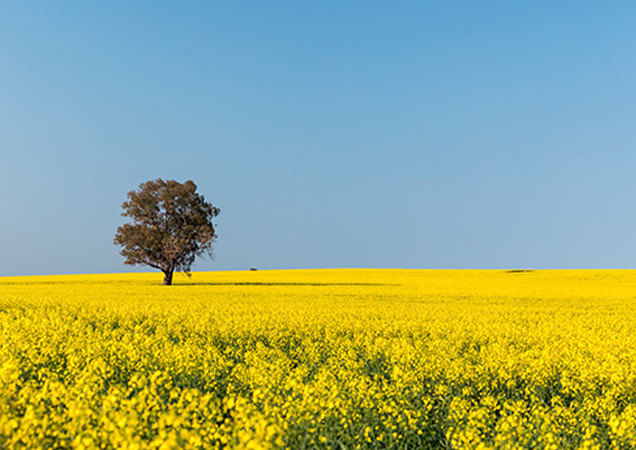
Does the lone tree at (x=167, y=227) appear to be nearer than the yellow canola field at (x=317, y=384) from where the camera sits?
No

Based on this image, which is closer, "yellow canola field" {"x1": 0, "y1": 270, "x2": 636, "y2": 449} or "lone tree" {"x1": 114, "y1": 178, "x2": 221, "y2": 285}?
"yellow canola field" {"x1": 0, "y1": 270, "x2": 636, "y2": 449}

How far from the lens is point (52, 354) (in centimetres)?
1055

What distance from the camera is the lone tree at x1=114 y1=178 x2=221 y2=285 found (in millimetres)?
54625

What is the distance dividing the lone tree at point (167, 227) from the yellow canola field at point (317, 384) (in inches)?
1349

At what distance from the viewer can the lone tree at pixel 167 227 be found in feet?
179

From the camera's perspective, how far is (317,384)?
23.6 ft

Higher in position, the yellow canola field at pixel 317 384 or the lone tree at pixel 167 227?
the lone tree at pixel 167 227

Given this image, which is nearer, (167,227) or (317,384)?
(317,384)

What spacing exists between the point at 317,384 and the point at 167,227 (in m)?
51.7

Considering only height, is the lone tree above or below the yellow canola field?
above

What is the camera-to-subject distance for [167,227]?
56031 mm

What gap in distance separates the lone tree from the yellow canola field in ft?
112

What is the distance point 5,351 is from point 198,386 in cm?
436

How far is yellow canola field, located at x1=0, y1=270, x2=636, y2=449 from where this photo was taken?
197 inches
